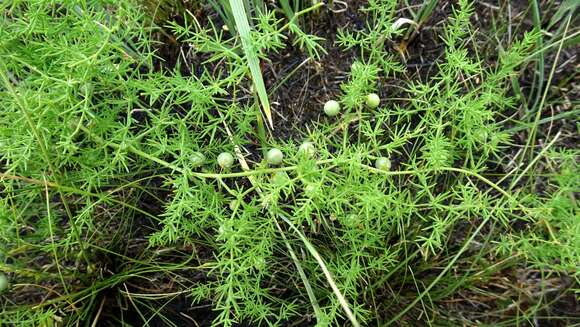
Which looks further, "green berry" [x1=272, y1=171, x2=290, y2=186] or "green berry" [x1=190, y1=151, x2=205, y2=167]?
"green berry" [x1=190, y1=151, x2=205, y2=167]

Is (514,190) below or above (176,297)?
above

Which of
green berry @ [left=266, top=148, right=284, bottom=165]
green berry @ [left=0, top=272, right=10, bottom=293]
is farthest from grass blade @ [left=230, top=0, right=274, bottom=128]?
green berry @ [left=0, top=272, right=10, bottom=293]

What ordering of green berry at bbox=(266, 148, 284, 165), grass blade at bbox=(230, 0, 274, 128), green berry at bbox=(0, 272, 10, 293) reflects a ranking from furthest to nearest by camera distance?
1. green berry at bbox=(0, 272, 10, 293)
2. green berry at bbox=(266, 148, 284, 165)
3. grass blade at bbox=(230, 0, 274, 128)

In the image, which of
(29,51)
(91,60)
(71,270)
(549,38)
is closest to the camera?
(91,60)

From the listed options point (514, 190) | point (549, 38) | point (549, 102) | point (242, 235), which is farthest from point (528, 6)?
point (242, 235)

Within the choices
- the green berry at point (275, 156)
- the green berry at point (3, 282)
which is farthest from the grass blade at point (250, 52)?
the green berry at point (3, 282)

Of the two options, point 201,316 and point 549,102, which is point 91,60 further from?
point 549,102

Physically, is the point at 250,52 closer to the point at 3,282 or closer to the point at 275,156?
the point at 275,156

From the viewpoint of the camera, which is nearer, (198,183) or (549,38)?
(198,183)

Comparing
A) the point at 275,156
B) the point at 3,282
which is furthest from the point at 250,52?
the point at 3,282

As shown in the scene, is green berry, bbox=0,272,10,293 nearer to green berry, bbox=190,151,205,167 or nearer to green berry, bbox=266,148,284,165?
green berry, bbox=190,151,205,167

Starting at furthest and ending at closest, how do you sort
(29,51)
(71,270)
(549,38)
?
(549,38)
(71,270)
(29,51)
